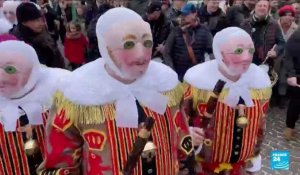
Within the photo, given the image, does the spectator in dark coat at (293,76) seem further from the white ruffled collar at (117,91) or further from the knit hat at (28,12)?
the white ruffled collar at (117,91)

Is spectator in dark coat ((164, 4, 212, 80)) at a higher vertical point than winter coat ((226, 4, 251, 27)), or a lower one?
lower

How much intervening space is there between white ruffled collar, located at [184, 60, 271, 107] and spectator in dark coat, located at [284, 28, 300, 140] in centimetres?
234

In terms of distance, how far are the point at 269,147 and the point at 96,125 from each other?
357 centimetres

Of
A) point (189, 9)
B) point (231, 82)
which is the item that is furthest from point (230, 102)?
point (189, 9)

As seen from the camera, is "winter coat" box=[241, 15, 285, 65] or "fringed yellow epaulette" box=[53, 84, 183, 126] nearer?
"fringed yellow epaulette" box=[53, 84, 183, 126]

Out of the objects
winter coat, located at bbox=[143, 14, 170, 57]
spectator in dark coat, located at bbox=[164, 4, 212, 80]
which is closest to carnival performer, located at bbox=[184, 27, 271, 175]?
spectator in dark coat, located at bbox=[164, 4, 212, 80]

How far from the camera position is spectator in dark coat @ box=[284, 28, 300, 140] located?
212 inches

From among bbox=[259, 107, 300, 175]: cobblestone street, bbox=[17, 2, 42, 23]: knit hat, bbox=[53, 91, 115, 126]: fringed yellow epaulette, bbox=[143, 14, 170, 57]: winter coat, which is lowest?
bbox=[259, 107, 300, 175]: cobblestone street

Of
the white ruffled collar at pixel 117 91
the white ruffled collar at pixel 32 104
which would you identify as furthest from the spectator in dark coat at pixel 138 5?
the white ruffled collar at pixel 117 91

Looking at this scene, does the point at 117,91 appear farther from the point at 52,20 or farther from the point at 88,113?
the point at 52,20

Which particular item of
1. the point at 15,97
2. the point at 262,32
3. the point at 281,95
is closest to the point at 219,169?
the point at 15,97

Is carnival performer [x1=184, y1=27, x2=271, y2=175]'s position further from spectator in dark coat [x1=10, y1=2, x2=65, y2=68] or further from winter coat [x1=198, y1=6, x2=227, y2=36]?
winter coat [x1=198, y1=6, x2=227, y2=36]

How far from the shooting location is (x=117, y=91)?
2.08 m

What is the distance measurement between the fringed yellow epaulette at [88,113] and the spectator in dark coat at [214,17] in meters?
4.29
